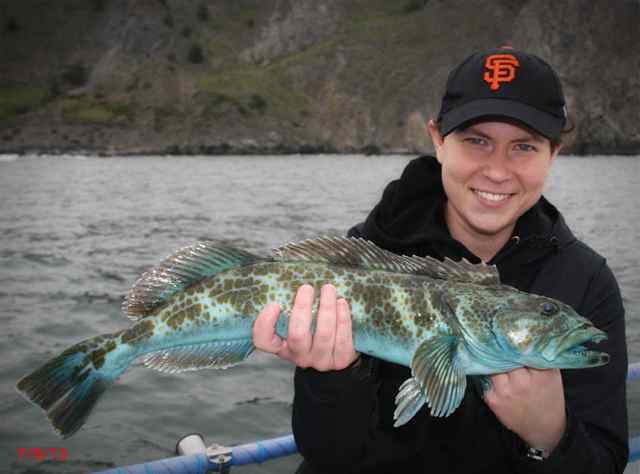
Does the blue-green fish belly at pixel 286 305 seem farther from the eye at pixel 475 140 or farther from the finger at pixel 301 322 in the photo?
the eye at pixel 475 140

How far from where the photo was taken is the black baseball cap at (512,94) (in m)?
4.12

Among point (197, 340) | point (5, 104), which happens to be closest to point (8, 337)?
point (197, 340)

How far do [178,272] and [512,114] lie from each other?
7.97 feet

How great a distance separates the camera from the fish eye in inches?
134

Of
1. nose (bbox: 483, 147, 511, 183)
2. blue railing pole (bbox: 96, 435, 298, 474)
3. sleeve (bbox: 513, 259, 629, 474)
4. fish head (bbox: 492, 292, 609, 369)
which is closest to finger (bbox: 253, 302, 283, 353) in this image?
fish head (bbox: 492, 292, 609, 369)

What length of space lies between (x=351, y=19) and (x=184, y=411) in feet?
501

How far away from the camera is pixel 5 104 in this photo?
Answer: 4252 inches

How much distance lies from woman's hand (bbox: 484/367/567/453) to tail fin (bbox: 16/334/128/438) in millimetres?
2297

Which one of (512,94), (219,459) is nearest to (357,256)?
(512,94)

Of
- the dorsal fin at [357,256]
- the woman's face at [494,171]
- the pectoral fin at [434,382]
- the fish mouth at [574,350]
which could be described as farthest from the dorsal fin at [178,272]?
the fish mouth at [574,350]

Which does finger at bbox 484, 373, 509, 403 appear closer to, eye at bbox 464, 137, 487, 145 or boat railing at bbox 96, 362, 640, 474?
eye at bbox 464, 137, 487, 145

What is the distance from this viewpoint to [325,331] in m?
3.63

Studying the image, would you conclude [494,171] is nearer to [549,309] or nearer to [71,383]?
[549,309]

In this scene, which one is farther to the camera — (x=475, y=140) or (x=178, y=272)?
(x=475, y=140)
